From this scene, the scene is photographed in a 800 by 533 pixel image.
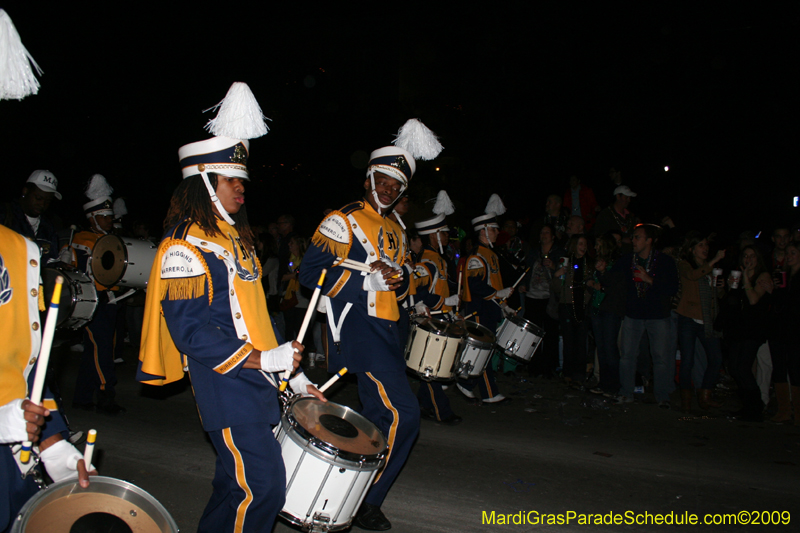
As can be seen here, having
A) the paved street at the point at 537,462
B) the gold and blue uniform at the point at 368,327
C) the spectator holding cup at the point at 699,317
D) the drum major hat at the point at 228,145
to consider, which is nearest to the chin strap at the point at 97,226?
the paved street at the point at 537,462

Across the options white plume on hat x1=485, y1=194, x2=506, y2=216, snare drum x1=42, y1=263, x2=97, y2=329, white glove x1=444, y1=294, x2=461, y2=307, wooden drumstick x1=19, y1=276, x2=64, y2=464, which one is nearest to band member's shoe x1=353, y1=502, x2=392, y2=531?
wooden drumstick x1=19, y1=276, x2=64, y2=464

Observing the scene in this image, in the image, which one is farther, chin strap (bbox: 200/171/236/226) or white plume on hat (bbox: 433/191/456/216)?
white plume on hat (bbox: 433/191/456/216)

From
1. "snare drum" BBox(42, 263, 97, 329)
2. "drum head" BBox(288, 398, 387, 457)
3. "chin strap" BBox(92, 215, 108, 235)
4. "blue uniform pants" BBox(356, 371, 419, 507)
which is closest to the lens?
"drum head" BBox(288, 398, 387, 457)

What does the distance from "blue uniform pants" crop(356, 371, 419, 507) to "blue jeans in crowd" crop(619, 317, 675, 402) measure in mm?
4878

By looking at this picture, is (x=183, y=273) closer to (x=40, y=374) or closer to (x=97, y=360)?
(x=40, y=374)

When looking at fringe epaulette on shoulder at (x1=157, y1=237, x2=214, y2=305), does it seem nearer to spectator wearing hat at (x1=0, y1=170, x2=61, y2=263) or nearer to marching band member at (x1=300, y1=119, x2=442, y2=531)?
marching band member at (x1=300, y1=119, x2=442, y2=531)

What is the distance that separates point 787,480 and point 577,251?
4181 mm

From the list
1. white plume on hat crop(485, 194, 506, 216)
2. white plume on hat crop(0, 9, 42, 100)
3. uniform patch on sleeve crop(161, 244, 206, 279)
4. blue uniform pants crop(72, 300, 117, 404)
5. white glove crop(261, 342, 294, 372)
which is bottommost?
blue uniform pants crop(72, 300, 117, 404)

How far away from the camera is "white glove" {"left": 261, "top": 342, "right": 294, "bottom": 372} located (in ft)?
8.43

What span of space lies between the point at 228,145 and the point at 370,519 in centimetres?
249

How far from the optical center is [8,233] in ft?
7.39

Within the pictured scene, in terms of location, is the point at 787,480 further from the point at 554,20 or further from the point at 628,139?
the point at 554,20

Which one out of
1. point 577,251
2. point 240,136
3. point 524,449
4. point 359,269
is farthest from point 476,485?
point 577,251

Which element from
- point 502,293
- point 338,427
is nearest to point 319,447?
point 338,427
